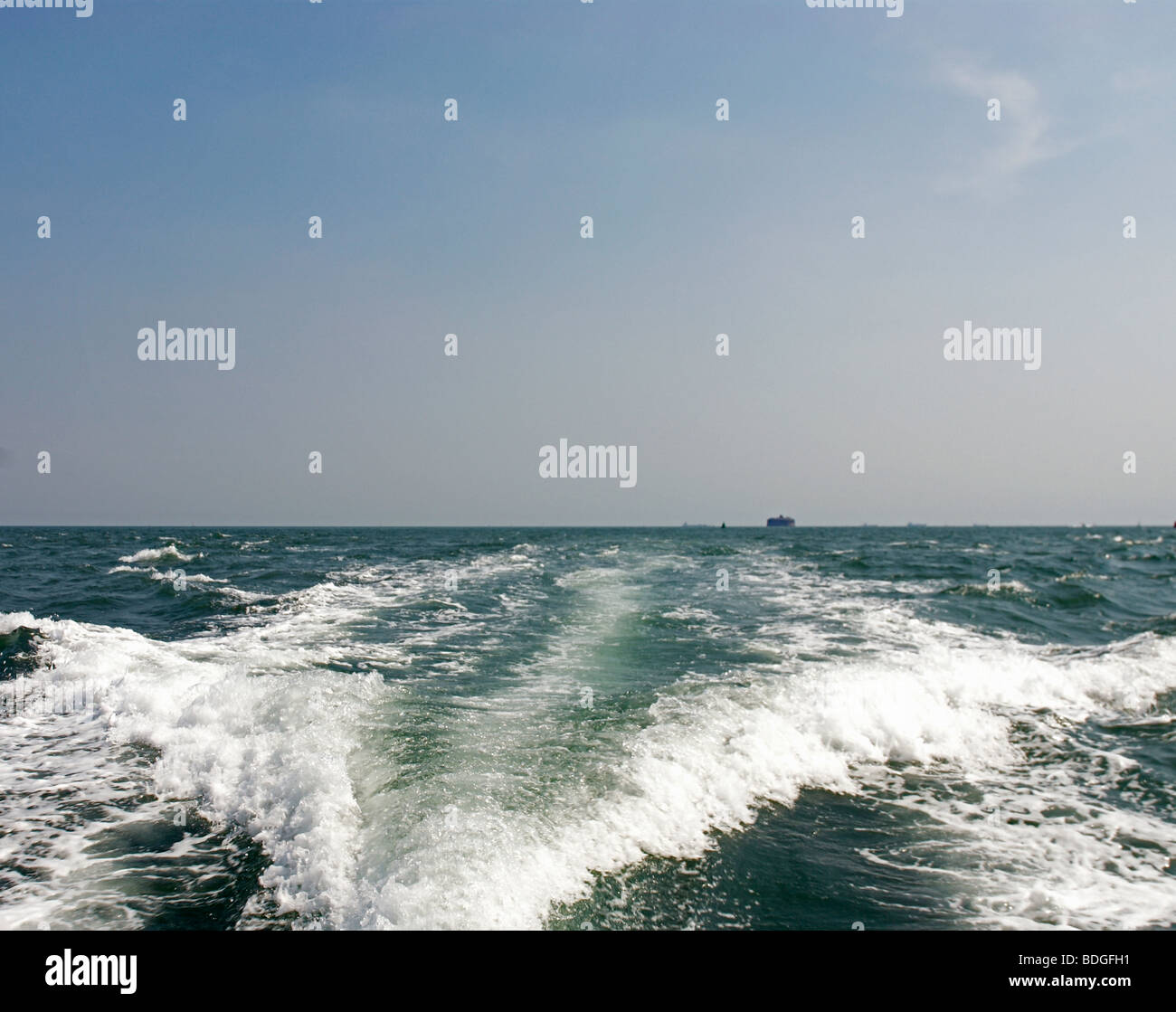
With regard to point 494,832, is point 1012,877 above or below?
below

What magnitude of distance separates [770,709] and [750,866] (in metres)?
4.37

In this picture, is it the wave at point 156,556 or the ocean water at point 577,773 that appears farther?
the wave at point 156,556

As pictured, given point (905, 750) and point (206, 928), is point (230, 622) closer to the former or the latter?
point (206, 928)

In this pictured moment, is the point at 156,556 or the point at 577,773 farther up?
the point at 156,556

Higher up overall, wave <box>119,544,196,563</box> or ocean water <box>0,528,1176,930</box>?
wave <box>119,544,196,563</box>

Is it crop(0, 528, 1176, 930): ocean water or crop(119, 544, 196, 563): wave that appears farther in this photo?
crop(119, 544, 196, 563): wave

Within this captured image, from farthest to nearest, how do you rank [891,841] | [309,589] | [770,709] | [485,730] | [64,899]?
[309,589], [770,709], [485,730], [891,841], [64,899]

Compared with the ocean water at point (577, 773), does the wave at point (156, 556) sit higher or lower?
higher

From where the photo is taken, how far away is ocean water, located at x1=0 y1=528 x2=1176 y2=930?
233 inches

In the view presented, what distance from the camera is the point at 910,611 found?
21.5 metres

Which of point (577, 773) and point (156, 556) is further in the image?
point (156, 556)

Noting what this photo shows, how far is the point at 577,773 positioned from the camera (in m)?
Result: 8.16

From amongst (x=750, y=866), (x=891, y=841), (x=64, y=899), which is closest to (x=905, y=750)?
(x=891, y=841)

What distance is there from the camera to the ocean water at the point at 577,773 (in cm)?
593
